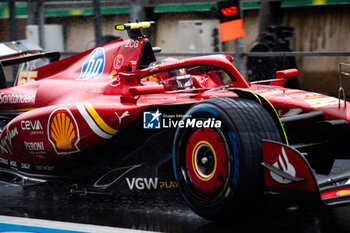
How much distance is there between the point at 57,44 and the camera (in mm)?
11344

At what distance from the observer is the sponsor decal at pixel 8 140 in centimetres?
535

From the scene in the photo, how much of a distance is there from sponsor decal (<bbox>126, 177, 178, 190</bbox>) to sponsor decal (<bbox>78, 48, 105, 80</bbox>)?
1331mm

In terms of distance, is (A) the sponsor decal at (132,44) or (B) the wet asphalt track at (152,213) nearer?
(B) the wet asphalt track at (152,213)

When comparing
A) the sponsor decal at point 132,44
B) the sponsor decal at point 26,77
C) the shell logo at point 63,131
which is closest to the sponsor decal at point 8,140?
the shell logo at point 63,131

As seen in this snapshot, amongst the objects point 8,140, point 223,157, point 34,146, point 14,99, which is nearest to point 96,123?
point 34,146

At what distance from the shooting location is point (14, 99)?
19.0ft

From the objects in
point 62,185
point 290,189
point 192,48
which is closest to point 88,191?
point 62,185

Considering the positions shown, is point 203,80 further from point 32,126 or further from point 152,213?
point 32,126

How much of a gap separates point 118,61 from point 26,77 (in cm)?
140

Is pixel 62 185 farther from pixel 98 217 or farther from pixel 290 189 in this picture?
pixel 290 189

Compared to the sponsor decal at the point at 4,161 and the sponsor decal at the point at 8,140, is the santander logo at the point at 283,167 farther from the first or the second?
the sponsor decal at the point at 4,161

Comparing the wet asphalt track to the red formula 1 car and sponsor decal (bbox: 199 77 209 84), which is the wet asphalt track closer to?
the red formula 1 car

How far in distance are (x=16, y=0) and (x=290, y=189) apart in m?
8.49

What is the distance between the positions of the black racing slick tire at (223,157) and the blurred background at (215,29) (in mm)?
4333
